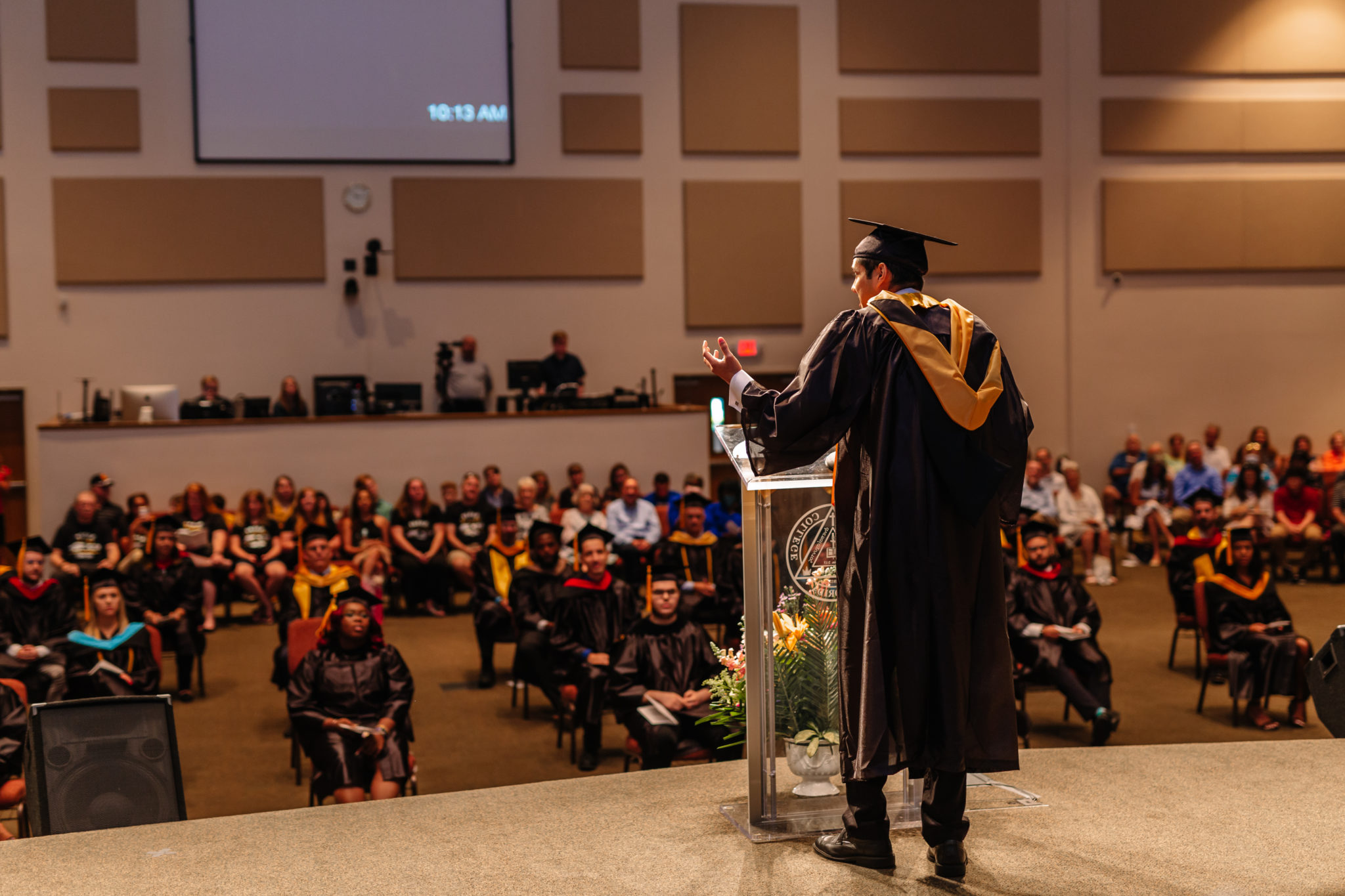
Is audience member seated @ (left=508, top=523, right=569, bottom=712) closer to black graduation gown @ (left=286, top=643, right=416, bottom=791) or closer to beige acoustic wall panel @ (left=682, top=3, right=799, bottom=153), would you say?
black graduation gown @ (left=286, top=643, right=416, bottom=791)

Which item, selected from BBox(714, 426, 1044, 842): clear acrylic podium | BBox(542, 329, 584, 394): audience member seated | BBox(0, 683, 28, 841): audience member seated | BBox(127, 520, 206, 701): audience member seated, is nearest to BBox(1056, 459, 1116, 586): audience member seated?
BBox(542, 329, 584, 394): audience member seated

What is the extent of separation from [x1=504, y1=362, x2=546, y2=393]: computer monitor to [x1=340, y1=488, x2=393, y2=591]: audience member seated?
2462 mm

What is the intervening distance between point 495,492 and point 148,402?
333cm

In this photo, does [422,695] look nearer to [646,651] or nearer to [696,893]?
[646,651]

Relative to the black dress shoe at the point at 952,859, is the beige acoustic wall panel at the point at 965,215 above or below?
above

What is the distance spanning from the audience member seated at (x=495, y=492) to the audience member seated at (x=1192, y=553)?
5.43m

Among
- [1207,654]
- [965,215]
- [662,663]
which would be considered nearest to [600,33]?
[965,215]

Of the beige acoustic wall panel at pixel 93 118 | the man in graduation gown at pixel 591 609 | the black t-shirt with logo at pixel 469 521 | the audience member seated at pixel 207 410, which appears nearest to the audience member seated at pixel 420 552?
the black t-shirt with logo at pixel 469 521

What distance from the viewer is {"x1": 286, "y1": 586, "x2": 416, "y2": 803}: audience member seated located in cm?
511

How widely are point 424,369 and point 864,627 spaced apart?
10640 millimetres

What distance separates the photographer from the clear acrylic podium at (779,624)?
10.4 ft

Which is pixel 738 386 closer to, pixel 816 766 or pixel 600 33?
pixel 816 766

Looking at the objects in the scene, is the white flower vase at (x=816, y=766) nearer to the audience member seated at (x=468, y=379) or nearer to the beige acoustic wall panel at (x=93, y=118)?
the audience member seated at (x=468, y=379)

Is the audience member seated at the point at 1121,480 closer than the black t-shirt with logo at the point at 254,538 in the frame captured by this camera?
No
